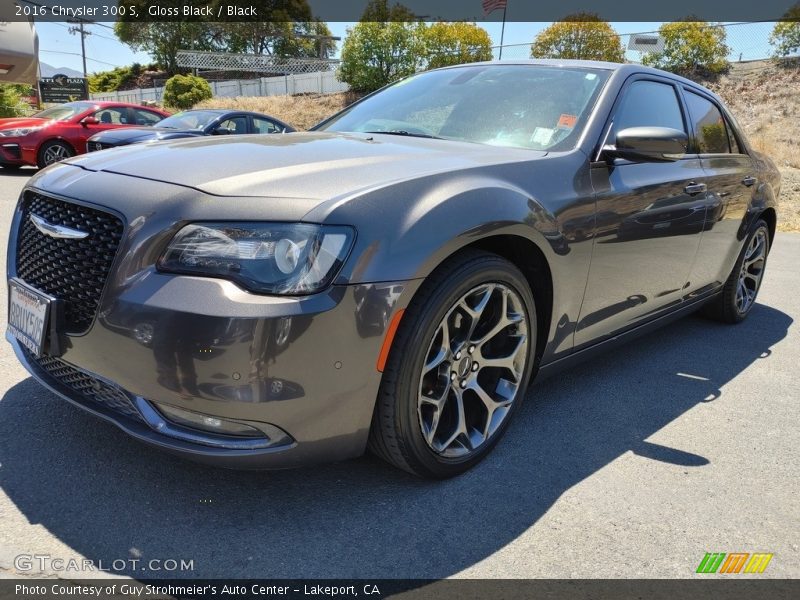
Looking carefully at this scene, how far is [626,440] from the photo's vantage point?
8.90 feet

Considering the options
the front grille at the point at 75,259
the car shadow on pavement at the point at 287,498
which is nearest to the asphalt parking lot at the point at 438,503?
the car shadow on pavement at the point at 287,498

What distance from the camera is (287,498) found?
6.96 ft

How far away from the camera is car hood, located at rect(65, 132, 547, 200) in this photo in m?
1.90

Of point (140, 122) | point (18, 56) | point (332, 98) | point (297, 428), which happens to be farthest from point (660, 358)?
point (332, 98)

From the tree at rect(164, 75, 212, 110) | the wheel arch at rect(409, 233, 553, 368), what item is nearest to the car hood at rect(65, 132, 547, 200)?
the wheel arch at rect(409, 233, 553, 368)

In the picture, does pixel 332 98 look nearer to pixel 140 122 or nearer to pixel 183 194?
pixel 140 122

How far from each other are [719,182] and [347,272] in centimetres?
271

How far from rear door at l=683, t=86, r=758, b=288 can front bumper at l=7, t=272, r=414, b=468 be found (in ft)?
8.06

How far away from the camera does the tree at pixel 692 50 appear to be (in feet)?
77.2

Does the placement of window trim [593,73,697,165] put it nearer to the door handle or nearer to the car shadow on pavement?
the door handle

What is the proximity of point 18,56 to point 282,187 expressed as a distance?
784cm

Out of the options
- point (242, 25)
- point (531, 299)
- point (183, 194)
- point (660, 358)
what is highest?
point (242, 25)

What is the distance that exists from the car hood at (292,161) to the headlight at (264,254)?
0.43 ft

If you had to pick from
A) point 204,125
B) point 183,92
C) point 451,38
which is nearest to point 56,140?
point 204,125
